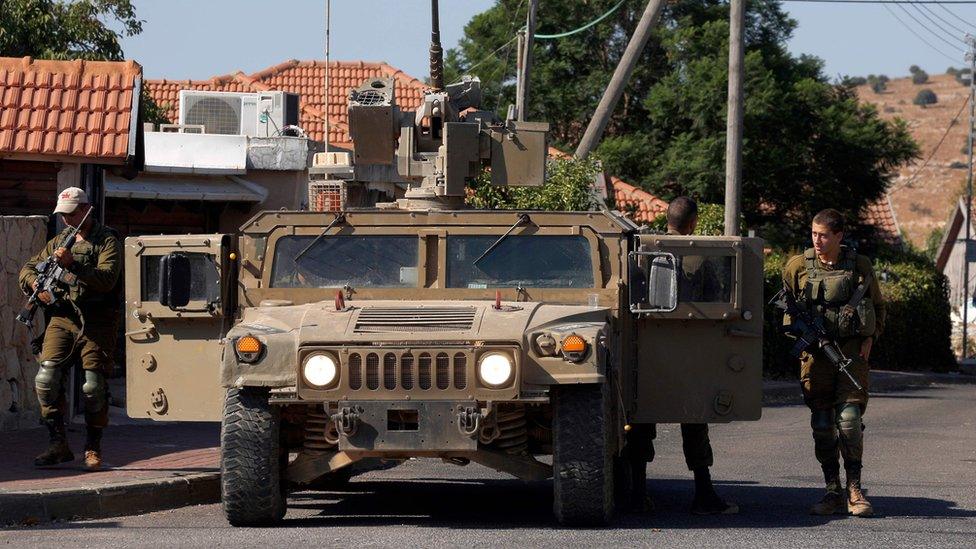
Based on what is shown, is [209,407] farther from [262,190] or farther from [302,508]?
[262,190]

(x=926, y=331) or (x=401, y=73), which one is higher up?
(x=401, y=73)

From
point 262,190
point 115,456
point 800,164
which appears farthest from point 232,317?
point 800,164

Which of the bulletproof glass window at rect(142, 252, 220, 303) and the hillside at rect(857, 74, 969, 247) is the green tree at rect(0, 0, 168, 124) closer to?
the bulletproof glass window at rect(142, 252, 220, 303)

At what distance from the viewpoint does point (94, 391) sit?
11.3m

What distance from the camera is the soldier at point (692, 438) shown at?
10.2 meters

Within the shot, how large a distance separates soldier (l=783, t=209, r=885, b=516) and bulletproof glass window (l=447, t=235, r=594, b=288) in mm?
1379

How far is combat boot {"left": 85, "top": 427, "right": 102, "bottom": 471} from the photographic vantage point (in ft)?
37.1

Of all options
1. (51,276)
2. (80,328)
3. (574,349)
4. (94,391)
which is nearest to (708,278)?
(574,349)

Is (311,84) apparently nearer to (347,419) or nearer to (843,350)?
(843,350)

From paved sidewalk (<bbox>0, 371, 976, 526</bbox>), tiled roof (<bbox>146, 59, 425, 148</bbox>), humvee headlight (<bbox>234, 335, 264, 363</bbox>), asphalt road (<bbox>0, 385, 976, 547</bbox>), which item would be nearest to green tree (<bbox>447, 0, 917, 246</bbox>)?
tiled roof (<bbox>146, 59, 425, 148</bbox>)

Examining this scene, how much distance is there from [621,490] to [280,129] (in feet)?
51.7

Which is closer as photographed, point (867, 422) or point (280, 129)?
point (867, 422)

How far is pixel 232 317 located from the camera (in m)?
10.3

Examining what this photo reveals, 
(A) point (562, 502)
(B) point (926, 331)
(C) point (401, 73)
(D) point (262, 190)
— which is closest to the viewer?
(A) point (562, 502)
